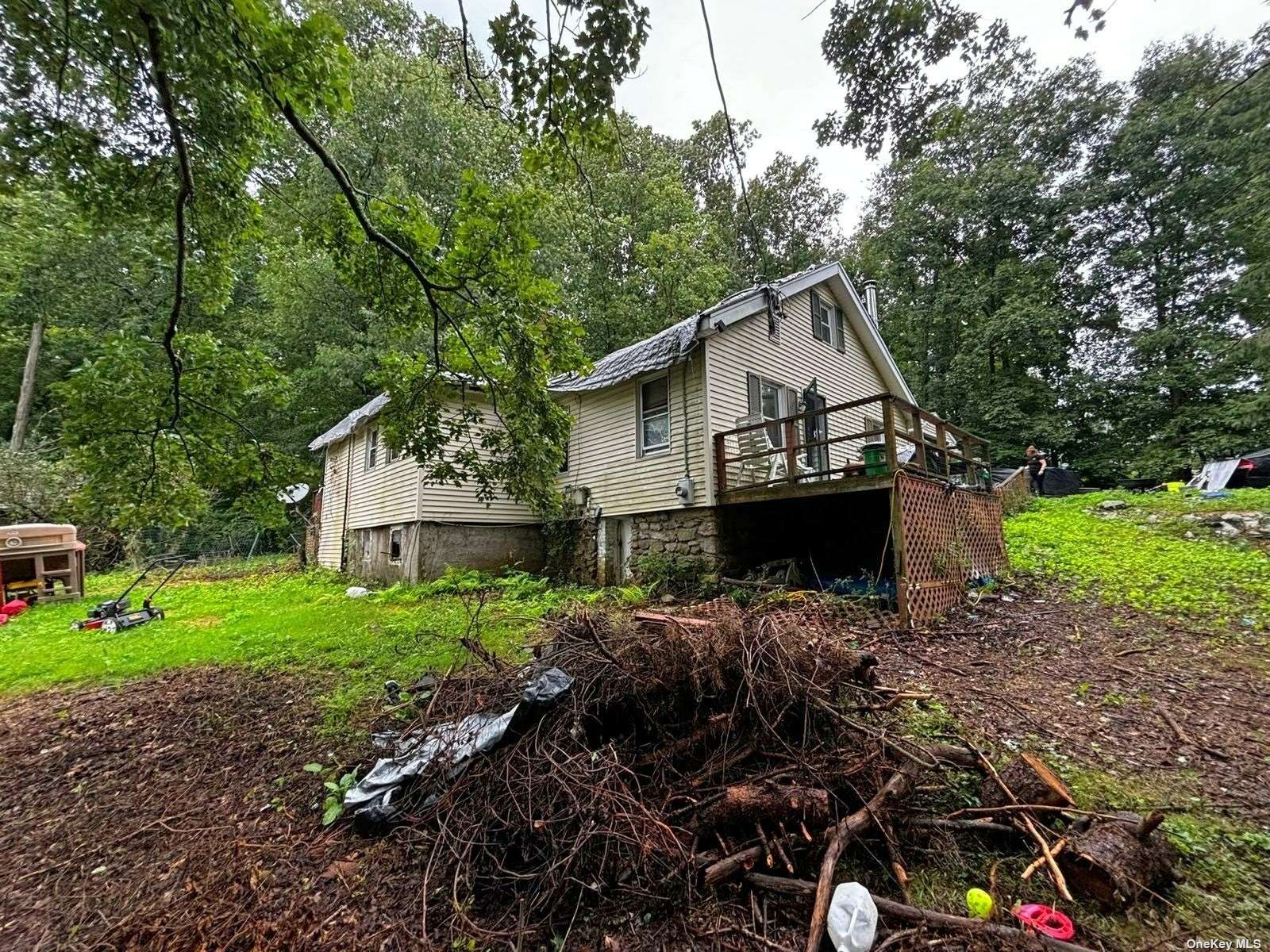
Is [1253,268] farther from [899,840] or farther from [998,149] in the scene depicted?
[899,840]

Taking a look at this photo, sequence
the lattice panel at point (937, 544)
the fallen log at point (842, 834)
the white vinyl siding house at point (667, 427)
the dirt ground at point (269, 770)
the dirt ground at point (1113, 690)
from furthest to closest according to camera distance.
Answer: the white vinyl siding house at point (667, 427), the lattice panel at point (937, 544), the dirt ground at point (1113, 690), the dirt ground at point (269, 770), the fallen log at point (842, 834)

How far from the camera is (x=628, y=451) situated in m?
10.6

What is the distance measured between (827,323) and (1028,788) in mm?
11372

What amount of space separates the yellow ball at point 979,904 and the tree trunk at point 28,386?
1084 inches

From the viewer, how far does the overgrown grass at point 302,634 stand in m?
5.45

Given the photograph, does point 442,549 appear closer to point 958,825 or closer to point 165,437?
point 165,437

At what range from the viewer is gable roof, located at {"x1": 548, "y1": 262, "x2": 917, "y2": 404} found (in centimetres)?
902

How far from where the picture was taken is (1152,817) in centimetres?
227

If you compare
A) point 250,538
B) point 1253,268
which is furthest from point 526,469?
point 250,538

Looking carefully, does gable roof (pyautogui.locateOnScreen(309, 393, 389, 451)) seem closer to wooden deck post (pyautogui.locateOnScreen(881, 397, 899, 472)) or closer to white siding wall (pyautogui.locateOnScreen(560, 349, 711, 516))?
white siding wall (pyautogui.locateOnScreen(560, 349, 711, 516))

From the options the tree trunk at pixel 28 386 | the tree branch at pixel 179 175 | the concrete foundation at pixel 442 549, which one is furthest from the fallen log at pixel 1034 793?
the tree trunk at pixel 28 386

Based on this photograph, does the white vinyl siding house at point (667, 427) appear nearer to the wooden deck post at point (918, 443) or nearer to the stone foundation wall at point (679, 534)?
the stone foundation wall at point (679, 534)

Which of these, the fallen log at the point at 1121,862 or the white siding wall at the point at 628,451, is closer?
the fallen log at the point at 1121,862

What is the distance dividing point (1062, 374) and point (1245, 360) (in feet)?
15.8
